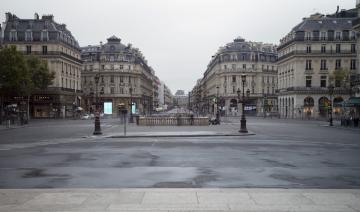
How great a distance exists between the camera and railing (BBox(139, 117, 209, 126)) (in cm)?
5338

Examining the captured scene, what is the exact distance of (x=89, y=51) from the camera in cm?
12400

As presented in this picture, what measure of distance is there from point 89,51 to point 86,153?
107 metres

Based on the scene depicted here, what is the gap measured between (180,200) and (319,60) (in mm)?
81367

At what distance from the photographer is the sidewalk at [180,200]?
973cm

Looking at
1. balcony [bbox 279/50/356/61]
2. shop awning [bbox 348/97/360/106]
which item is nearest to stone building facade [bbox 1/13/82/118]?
balcony [bbox 279/50/356/61]

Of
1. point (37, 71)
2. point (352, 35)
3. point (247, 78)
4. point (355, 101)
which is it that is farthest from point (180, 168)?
point (247, 78)

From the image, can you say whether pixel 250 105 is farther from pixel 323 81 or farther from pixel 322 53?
pixel 322 53

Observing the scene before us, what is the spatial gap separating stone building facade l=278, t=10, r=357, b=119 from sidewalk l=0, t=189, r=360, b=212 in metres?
77.4

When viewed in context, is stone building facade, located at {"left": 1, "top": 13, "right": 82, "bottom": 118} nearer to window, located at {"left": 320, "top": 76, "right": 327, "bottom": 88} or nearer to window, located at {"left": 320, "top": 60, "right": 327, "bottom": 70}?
window, located at {"left": 320, "top": 60, "right": 327, "bottom": 70}

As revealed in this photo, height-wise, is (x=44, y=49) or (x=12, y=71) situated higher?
(x=44, y=49)

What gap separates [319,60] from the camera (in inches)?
3339

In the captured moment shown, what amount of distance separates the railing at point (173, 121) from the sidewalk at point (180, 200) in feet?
136

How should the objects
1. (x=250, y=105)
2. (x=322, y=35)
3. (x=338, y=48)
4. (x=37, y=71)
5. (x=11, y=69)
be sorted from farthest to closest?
(x=250, y=105) → (x=322, y=35) → (x=338, y=48) → (x=37, y=71) → (x=11, y=69)

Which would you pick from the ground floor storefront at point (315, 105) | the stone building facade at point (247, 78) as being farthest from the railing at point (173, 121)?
the stone building facade at point (247, 78)
